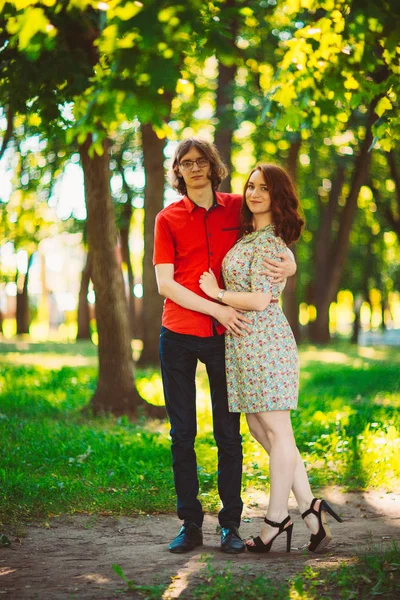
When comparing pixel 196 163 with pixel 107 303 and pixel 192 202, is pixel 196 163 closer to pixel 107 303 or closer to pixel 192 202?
pixel 192 202

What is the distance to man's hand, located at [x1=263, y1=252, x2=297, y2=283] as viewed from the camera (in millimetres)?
4613

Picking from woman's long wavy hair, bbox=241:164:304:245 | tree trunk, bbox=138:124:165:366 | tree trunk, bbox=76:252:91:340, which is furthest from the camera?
tree trunk, bbox=76:252:91:340

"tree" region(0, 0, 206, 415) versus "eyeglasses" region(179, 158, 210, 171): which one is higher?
"tree" region(0, 0, 206, 415)

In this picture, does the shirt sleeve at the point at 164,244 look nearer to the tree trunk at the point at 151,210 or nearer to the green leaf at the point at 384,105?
the green leaf at the point at 384,105

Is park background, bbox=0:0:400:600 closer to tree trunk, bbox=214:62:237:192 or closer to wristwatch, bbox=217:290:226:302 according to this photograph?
tree trunk, bbox=214:62:237:192

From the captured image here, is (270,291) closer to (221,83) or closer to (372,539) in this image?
(372,539)

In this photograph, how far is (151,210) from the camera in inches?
510

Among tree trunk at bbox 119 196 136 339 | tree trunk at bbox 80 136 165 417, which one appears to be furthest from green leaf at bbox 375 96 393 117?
tree trunk at bbox 119 196 136 339

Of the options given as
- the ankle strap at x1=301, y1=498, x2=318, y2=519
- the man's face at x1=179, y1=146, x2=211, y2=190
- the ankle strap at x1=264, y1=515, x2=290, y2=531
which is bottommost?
the ankle strap at x1=264, y1=515, x2=290, y2=531

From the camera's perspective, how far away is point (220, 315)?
4637 mm

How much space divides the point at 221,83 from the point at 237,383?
12476mm

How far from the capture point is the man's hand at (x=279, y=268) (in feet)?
15.1

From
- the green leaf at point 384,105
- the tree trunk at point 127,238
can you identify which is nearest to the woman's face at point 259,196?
the green leaf at point 384,105

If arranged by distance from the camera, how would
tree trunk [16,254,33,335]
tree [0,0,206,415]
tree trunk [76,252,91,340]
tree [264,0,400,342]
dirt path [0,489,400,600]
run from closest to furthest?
tree [0,0,206,415]
dirt path [0,489,400,600]
tree [264,0,400,342]
tree trunk [76,252,91,340]
tree trunk [16,254,33,335]
